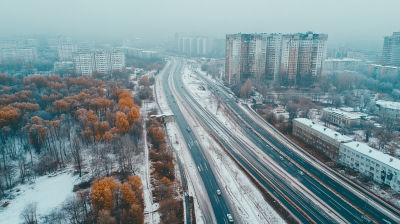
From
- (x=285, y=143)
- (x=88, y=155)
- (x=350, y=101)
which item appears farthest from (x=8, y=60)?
(x=350, y=101)

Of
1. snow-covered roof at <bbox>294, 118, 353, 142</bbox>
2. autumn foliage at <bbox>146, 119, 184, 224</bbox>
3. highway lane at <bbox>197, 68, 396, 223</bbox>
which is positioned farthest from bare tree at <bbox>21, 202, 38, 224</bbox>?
snow-covered roof at <bbox>294, 118, 353, 142</bbox>

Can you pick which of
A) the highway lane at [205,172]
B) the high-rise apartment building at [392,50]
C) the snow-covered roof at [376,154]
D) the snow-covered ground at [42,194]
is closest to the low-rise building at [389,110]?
the snow-covered roof at [376,154]

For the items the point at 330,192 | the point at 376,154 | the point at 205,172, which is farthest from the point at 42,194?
the point at 376,154

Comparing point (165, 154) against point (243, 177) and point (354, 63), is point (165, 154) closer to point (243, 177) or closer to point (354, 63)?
point (243, 177)

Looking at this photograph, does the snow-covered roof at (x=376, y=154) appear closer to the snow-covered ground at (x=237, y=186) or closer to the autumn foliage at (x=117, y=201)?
the snow-covered ground at (x=237, y=186)

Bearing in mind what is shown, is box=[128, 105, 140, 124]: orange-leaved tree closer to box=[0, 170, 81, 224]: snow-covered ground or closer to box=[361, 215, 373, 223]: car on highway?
box=[0, 170, 81, 224]: snow-covered ground
